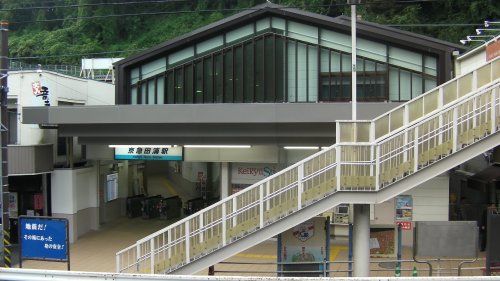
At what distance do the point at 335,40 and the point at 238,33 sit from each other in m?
3.92

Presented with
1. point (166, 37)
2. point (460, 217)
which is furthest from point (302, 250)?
point (166, 37)

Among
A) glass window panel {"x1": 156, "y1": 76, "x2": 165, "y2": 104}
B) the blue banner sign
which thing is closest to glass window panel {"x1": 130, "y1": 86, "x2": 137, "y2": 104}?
glass window panel {"x1": 156, "y1": 76, "x2": 165, "y2": 104}

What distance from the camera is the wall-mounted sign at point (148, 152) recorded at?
1977 cm

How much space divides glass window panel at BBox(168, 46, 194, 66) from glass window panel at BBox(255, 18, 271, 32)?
2.90 m

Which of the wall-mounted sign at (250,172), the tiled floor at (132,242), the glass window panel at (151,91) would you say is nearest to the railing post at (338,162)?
the tiled floor at (132,242)

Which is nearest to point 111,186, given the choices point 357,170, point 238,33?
point 238,33

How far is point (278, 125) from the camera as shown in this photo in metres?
16.8

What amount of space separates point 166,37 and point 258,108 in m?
42.0

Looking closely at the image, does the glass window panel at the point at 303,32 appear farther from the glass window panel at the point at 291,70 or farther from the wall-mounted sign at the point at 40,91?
the wall-mounted sign at the point at 40,91

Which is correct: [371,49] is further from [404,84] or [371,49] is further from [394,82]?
[404,84]

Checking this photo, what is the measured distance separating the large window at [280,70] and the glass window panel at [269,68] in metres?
0.01

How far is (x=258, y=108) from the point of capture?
16.0 m

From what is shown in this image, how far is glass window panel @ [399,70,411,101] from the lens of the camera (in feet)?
62.5

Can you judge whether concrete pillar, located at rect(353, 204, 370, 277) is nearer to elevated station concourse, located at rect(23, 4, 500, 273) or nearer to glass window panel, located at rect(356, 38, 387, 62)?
elevated station concourse, located at rect(23, 4, 500, 273)
